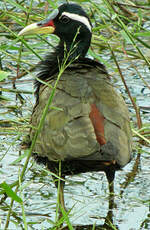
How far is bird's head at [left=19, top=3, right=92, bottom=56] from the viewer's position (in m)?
5.50

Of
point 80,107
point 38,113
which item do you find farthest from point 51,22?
point 80,107

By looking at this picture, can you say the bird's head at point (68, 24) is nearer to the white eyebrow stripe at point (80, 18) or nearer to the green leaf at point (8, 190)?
the white eyebrow stripe at point (80, 18)

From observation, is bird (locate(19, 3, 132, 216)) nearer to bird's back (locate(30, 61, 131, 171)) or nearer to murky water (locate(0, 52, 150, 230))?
bird's back (locate(30, 61, 131, 171))

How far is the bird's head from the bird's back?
0.54 m

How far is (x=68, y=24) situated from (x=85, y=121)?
1454 mm

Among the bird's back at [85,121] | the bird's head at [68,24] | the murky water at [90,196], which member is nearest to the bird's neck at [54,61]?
the bird's head at [68,24]

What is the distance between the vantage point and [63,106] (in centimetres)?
462

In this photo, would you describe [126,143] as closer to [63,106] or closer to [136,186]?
[63,106]

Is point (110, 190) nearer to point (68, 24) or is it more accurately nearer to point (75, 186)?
point (75, 186)

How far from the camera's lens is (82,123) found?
439cm

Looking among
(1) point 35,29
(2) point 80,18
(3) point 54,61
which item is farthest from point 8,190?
(2) point 80,18

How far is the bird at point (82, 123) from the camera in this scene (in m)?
4.36

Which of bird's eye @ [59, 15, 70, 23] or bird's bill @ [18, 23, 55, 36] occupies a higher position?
bird's eye @ [59, 15, 70, 23]

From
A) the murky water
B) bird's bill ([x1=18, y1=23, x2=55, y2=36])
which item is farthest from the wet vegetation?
bird's bill ([x1=18, y1=23, x2=55, y2=36])
